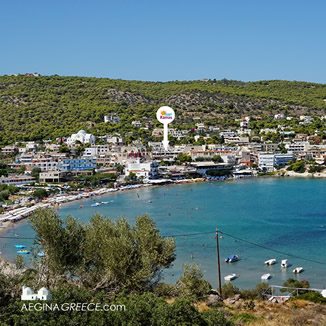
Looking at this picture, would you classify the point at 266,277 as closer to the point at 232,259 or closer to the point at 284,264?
the point at 284,264

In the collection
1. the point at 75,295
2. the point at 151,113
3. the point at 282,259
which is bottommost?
the point at 282,259

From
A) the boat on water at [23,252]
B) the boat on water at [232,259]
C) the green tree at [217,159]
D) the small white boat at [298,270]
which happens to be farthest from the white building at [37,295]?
the green tree at [217,159]

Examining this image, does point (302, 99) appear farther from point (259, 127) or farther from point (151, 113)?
point (151, 113)

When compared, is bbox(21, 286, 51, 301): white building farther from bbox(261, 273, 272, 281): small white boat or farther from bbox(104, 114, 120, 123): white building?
bbox(104, 114, 120, 123): white building

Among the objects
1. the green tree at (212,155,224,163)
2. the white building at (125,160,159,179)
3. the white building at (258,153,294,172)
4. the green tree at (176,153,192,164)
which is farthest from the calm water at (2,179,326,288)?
the green tree at (176,153,192,164)

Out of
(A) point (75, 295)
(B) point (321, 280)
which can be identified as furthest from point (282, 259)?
(A) point (75, 295)

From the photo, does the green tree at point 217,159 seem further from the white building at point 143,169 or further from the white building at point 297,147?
the white building at point 297,147
